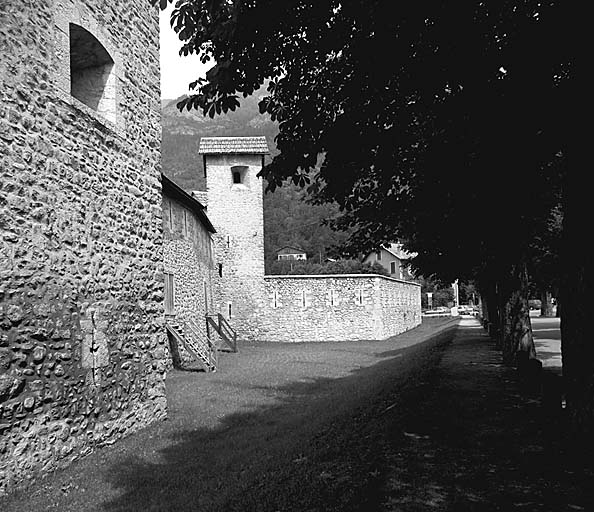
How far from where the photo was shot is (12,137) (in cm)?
662

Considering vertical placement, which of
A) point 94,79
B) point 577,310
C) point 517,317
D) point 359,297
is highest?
point 94,79

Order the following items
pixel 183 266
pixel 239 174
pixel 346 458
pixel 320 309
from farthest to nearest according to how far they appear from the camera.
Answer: pixel 239 174 < pixel 320 309 < pixel 183 266 < pixel 346 458

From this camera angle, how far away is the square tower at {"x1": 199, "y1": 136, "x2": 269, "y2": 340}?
3203 centimetres

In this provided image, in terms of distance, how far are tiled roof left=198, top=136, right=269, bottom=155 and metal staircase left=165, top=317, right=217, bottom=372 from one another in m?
13.3

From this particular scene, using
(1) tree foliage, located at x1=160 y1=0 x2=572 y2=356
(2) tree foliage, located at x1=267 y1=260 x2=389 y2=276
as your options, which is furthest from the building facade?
(2) tree foliage, located at x1=267 y1=260 x2=389 y2=276

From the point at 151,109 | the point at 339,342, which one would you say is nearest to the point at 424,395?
the point at 151,109

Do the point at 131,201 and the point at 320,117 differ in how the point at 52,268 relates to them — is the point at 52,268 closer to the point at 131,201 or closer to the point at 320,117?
the point at 131,201

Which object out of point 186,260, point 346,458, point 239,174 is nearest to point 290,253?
point 239,174

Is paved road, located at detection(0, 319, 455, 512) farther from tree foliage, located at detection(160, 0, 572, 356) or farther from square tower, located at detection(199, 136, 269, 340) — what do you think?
square tower, located at detection(199, 136, 269, 340)

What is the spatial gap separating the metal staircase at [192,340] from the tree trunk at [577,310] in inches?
523

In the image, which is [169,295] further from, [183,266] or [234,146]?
[234,146]

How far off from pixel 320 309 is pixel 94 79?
24.2 metres

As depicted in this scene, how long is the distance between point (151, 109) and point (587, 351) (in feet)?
26.1

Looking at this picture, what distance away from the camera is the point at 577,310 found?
16.5 feet
